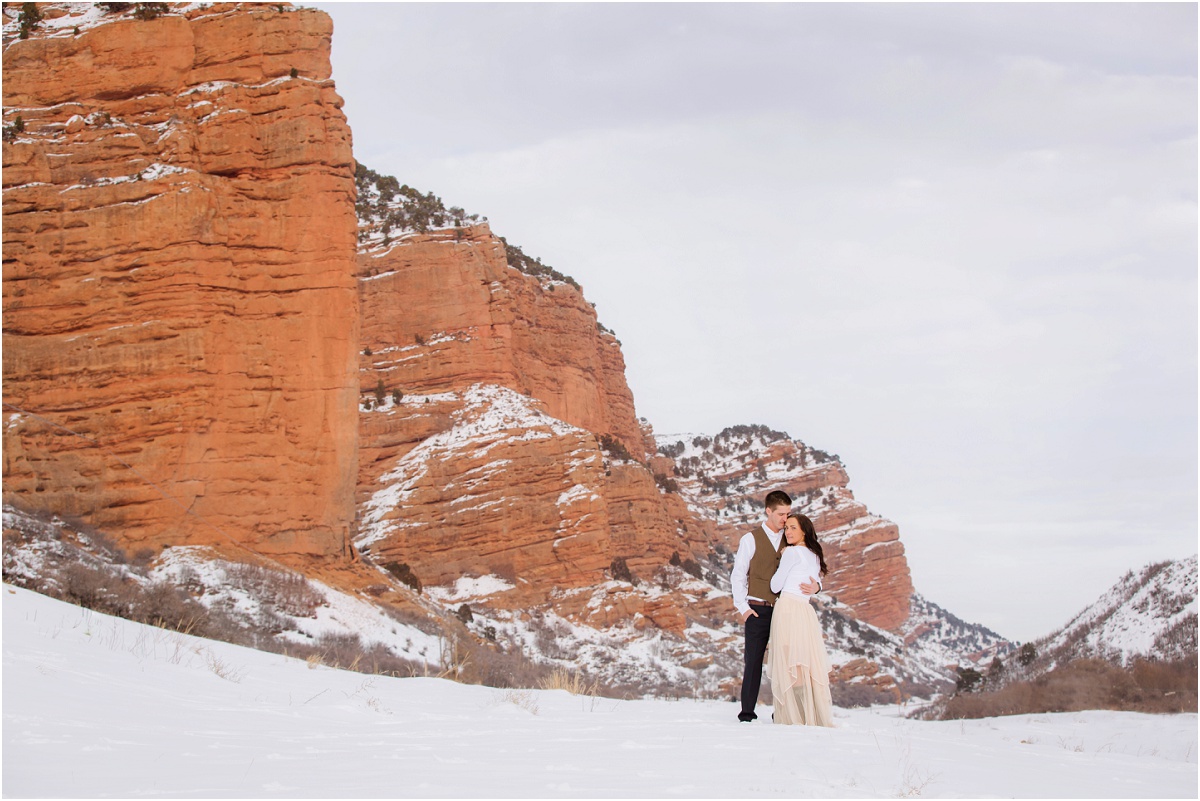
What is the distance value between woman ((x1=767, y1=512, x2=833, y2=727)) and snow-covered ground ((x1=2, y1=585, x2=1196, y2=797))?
1.78 feet

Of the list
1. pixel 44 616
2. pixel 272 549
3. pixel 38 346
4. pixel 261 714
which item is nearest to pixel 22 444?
pixel 38 346

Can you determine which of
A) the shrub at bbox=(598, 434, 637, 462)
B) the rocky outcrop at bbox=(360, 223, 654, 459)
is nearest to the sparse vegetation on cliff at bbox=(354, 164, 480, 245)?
the rocky outcrop at bbox=(360, 223, 654, 459)

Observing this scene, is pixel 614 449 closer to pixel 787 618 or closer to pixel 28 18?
pixel 28 18

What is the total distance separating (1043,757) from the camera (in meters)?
7.39

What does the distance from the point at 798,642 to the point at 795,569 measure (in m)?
0.58

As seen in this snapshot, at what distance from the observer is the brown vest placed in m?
8.94

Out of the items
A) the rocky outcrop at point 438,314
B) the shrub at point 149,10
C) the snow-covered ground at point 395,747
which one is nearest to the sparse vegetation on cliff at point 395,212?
the rocky outcrop at point 438,314

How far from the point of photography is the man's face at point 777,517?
901 cm

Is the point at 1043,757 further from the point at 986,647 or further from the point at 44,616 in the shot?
the point at 986,647

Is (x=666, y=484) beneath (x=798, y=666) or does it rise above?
above

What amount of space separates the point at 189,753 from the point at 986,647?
419 feet

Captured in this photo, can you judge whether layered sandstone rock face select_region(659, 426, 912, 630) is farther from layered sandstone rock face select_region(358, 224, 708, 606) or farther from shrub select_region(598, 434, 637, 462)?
layered sandstone rock face select_region(358, 224, 708, 606)

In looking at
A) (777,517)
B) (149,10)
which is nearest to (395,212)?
(149,10)

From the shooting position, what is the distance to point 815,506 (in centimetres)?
9356
